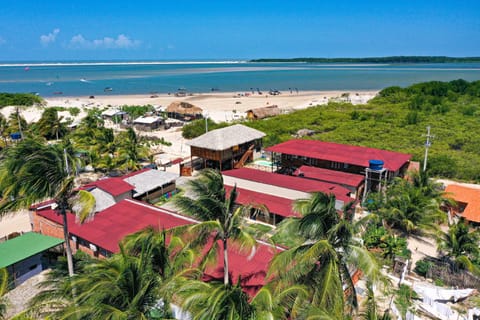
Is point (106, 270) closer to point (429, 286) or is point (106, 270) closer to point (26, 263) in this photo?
point (26, 263)

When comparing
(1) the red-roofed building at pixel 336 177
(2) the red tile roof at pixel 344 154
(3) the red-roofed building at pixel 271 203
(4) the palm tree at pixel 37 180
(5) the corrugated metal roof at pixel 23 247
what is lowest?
(3) the red-roofed building at pixel 271 203

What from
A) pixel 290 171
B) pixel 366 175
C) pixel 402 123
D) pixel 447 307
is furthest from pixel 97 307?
pixel 402 123

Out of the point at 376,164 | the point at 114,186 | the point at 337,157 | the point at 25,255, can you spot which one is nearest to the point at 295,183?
the point at 337,157

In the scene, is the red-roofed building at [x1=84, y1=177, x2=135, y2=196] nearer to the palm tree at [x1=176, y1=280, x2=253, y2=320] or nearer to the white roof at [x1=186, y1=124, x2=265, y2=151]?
the white roof at [x1=186, y1=124, x2=265, y2=151]

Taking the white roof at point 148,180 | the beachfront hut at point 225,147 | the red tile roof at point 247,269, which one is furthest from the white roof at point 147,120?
the red tile roof at point 247,269

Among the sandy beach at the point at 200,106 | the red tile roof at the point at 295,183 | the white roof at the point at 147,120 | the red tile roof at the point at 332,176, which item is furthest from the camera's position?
the white roof at the point at 147,120

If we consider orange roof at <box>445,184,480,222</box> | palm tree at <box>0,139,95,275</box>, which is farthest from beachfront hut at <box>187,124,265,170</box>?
palm tree at <box>0,139,95,275</box>

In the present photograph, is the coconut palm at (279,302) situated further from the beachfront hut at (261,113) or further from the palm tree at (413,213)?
the beachfront hut at (261,113)

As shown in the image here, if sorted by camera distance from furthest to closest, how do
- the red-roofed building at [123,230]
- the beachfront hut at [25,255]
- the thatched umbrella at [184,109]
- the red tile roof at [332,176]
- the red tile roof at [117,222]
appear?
1. the thatched umbrella at [184,109]
2. the red tile roof at [332,176]
3. the red tile roof at [117,222]
4. the beachfront hut at [25,255]
5. the red-roofed building at [123,230]
